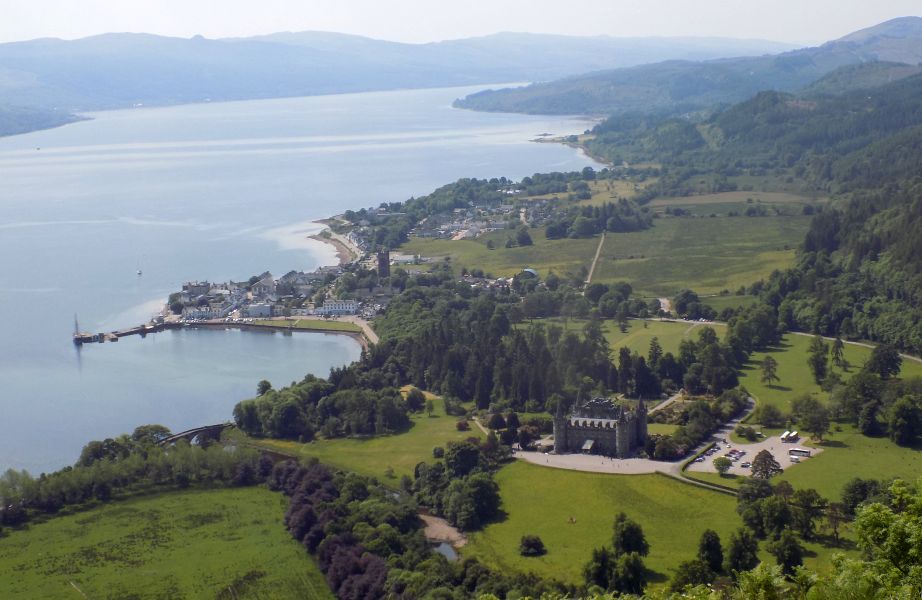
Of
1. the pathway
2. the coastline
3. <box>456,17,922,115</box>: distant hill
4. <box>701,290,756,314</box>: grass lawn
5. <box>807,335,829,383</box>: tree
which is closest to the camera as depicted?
<box>807,335,829,383</box>: tree

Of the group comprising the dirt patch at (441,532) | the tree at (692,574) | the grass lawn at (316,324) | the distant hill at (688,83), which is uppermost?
the distant hill at (688,83)

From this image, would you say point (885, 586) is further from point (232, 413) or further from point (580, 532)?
point (232, 413)

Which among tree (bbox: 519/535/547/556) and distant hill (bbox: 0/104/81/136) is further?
distant hill (bbox: 0/104/81/136)

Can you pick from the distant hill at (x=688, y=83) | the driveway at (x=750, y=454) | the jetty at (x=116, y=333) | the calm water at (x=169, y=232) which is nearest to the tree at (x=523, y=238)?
the calm water at (x=169, y=232)

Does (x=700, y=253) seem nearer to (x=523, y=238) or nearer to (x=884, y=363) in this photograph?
(x=523, y=238)

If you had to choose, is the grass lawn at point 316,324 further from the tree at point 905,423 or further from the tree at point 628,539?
the tree at point 628,539

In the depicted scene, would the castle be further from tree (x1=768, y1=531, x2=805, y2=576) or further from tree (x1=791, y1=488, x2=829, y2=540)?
tree (x1=768, y1=531, x2=805, y2=576)

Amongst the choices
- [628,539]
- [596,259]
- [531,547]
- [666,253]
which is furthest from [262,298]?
[628,539]

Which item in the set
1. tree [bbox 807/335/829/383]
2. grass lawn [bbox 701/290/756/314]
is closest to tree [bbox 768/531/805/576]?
tree [bbox 807/335/829/383]
